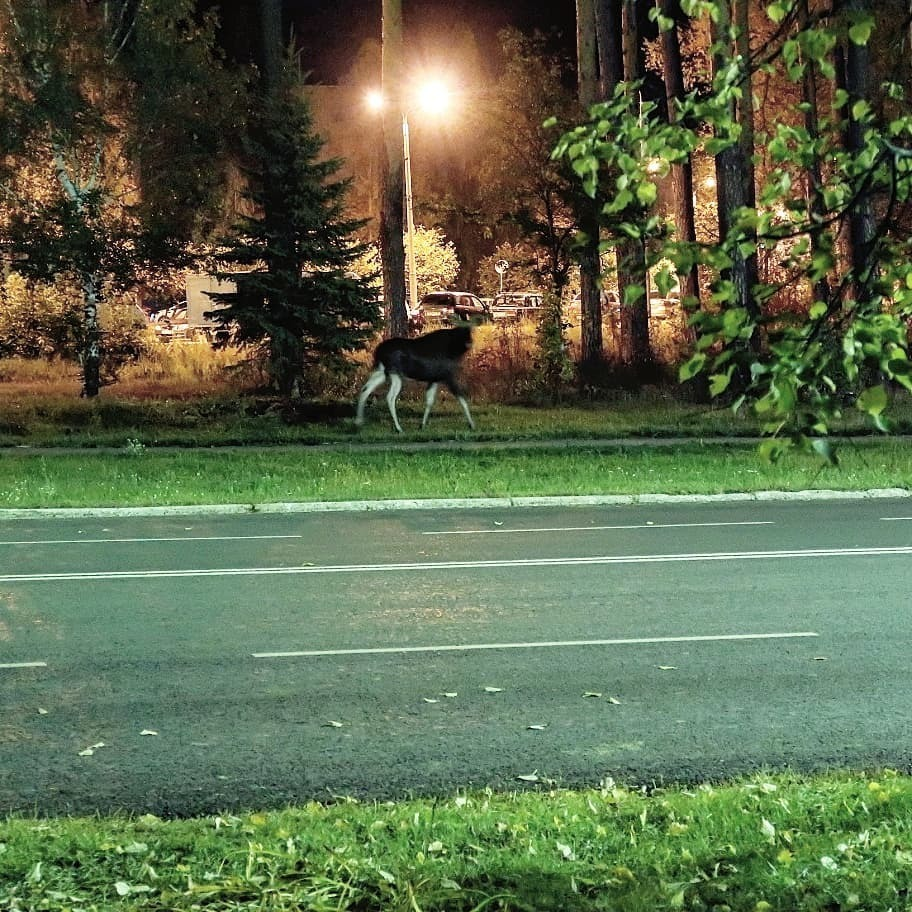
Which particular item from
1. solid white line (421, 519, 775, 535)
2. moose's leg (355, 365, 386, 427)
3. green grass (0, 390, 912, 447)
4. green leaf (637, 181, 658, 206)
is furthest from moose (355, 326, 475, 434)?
green leaf (637, 181, 658, 206)

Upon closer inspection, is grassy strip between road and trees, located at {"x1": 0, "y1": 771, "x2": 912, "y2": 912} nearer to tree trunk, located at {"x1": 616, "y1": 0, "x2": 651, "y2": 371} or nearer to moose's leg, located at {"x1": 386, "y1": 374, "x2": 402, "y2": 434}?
moose's leg, located at {"x1": 386, "y1": 374, "x2": 402, "y2": 434}

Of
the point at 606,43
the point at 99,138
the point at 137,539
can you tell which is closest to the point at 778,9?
the point at 137,539

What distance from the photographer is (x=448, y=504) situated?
16.2m

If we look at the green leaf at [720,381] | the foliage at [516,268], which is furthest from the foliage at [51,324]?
the green leaf at [720,381]

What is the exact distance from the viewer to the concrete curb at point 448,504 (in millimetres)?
15641

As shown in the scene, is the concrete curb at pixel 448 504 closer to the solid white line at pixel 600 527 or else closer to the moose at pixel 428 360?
the solid white line at pixel 600 527

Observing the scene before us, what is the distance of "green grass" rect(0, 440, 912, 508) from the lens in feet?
54.1

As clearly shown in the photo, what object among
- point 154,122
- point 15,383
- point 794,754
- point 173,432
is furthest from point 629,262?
point 15,383

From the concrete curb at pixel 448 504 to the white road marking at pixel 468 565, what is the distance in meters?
3.84

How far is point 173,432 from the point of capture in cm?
2291

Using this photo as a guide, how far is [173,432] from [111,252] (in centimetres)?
675

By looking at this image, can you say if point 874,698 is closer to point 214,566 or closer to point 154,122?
point 214,566

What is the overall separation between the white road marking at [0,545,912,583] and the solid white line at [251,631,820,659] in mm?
2972

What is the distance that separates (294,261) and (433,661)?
19.6 m
